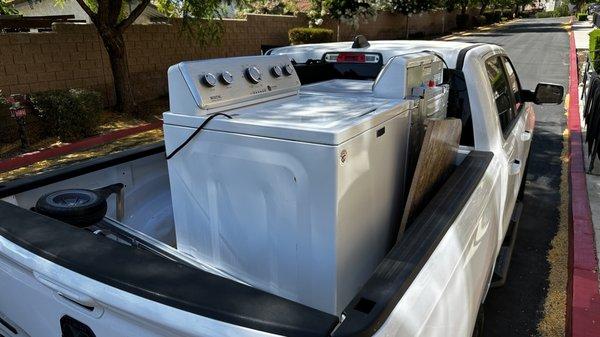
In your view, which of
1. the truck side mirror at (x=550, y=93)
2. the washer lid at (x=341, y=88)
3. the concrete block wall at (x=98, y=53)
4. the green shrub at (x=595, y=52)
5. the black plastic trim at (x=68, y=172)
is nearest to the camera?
the black plastic trim at (x=68, y=172)

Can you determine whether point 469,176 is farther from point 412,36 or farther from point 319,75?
point 412,36

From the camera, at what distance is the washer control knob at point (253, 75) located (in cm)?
217

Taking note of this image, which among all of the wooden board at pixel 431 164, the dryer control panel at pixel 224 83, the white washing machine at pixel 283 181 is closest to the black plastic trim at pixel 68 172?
the white washing machine at pixel 283 181

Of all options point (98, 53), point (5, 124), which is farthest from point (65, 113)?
point (98, 53)

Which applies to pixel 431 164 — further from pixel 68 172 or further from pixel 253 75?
pixel 68 172

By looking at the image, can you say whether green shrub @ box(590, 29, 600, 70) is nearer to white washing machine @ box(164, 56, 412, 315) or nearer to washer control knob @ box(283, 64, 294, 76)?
washer control knob @ box(283, 64, 294, 76)

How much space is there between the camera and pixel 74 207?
212 cm

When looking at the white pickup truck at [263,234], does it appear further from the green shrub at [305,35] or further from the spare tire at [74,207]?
the green shrub at [305,35]

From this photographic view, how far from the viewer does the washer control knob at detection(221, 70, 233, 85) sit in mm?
2035

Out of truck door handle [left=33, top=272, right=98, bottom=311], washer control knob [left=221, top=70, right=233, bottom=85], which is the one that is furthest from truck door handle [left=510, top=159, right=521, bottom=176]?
truck door handle [left=33, top=272, right=98, bottom=311]

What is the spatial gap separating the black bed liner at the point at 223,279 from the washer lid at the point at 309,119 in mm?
454

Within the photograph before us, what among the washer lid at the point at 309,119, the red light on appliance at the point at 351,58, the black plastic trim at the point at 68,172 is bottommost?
the black plastic trim at the point at 68,172

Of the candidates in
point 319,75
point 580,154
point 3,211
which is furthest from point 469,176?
point 580,154

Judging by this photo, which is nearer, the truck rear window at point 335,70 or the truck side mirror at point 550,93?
the truck rear window at point 335,70
